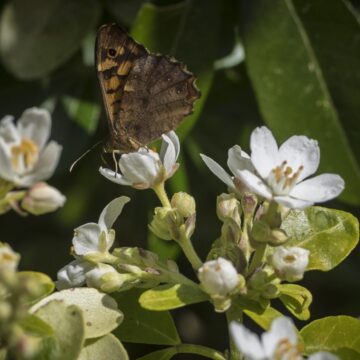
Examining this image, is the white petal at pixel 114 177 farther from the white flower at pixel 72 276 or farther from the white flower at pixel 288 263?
the white flower at pixel 288 263

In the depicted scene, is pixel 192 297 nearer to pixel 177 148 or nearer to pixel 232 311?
pixel 232 311

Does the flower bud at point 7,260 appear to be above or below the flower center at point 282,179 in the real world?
above

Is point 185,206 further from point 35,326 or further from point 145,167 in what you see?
point 35,326

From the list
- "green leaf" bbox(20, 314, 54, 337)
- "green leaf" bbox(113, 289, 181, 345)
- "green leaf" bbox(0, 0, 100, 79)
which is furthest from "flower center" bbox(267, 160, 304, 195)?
"green leaf" bbox(0, 0, 100, 79)

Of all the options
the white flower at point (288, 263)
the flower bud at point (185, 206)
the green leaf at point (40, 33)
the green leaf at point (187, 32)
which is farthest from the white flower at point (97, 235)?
the green leaf at point (40, 33)

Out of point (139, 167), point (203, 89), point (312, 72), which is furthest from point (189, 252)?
point (312, 72)

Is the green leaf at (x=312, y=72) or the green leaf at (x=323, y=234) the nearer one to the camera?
the green leaf at (x=323, y=234)

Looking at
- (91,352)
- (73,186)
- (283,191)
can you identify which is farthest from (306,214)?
(73,186)
